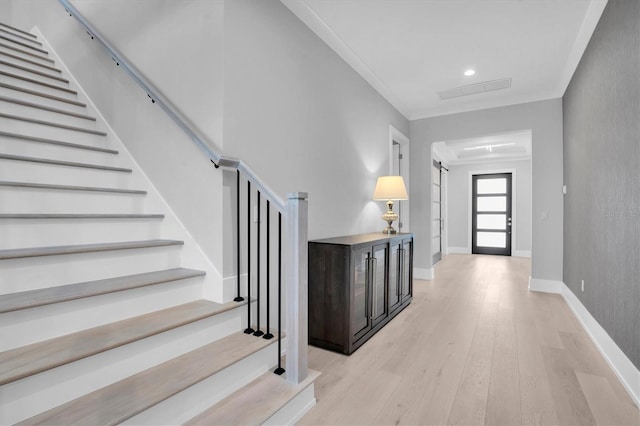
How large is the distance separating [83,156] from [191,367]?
6.43 ft

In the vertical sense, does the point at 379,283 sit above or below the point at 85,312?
below

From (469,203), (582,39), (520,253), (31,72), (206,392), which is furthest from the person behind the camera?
(469,203)

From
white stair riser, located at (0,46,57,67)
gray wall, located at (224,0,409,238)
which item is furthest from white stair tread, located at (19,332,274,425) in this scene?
white stair riser, located at (0,46,57,67)

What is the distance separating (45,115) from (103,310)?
1981 mm

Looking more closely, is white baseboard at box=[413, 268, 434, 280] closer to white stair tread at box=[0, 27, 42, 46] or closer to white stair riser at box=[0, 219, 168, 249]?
white stair riser at box=[0, 219, 168, 249]

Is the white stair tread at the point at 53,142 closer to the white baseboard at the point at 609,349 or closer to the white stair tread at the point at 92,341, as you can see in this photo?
the white stair tread at the point at 92,341

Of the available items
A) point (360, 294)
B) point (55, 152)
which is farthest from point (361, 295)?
point (55, 152)

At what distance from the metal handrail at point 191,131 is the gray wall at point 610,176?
7.12 feet

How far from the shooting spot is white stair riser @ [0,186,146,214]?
186cm

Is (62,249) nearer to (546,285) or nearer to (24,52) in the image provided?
(24,52)

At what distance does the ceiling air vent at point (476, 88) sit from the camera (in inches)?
165

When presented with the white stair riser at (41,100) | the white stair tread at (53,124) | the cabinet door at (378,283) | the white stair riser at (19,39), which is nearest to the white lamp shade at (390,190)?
the cabinet door at (378,283)

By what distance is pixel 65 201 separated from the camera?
81.4 inches

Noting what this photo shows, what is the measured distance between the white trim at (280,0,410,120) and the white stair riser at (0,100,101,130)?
201cm
